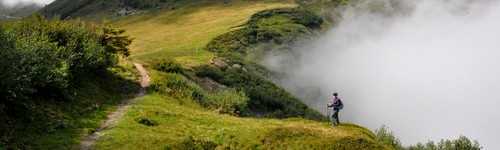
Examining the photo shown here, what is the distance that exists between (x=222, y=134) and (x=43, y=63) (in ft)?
43.5

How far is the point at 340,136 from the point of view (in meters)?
43.3

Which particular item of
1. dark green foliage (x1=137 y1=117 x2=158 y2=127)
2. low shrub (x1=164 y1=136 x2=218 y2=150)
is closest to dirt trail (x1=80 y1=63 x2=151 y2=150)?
dark green foliage (x1=137 y1=117 x2=158 y2=127)

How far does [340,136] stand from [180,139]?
394 inches

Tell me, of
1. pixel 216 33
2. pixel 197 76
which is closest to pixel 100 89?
pixel 197 76

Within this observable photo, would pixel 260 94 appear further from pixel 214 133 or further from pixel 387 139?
pixel 214 133

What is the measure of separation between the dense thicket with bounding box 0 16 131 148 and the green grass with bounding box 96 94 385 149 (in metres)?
4.84

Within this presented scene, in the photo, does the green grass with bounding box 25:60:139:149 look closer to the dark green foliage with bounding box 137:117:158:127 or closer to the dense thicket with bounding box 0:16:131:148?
the dense thicket with bounding box 0:16:131:148

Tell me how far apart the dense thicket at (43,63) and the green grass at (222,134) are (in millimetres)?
4845

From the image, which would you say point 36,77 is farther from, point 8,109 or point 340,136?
point 340,136

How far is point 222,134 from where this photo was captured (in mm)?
43000

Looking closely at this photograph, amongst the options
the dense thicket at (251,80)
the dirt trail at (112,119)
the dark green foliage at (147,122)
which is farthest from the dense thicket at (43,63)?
the dense thicket at (251,80)

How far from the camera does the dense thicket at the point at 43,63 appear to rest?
127 feet

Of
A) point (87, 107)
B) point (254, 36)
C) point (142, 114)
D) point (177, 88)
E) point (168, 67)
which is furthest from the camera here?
point (254, 36)

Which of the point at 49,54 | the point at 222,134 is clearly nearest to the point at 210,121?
the point at 222,134
